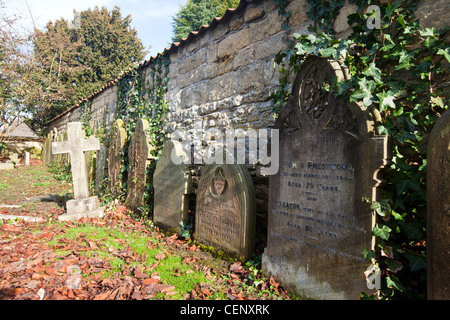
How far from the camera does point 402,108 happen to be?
2.06 m

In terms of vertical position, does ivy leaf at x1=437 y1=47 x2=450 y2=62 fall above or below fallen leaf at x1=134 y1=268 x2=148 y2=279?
above

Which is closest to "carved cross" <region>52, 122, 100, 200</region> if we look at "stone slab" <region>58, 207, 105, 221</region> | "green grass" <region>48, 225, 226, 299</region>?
"stone slab" <region>58, 207, 105, 221</region>

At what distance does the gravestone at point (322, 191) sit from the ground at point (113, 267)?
0.40 metres

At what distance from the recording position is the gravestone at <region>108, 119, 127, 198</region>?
6141 millimetres

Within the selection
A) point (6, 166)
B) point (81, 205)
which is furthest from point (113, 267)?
point (6, 166)

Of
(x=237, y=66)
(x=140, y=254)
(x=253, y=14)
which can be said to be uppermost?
(x=253, y=14)

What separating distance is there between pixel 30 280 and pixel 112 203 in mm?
3428

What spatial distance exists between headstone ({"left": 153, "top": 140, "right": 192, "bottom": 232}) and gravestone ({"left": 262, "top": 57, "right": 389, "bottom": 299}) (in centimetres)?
167

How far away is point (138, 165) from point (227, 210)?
2.77m

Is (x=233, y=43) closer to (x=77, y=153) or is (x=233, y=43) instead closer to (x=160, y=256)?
(x=160, y=256)

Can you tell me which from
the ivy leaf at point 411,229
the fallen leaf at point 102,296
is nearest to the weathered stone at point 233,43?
the ivy leaf at point 411,229

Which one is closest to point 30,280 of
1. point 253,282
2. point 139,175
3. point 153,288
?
point 153,288

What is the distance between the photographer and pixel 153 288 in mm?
2572

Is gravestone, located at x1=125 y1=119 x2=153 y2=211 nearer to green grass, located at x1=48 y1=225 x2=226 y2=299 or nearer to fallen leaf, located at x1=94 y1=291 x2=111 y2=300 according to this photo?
green grass, located at x1=48 y1=225 x2=226 y2=299
